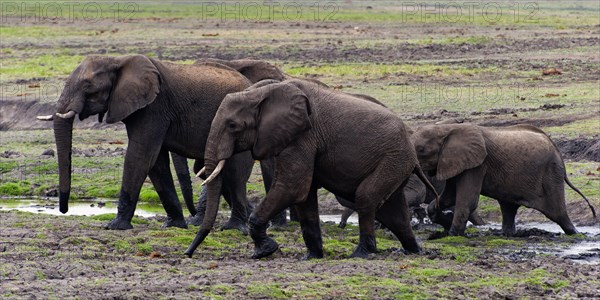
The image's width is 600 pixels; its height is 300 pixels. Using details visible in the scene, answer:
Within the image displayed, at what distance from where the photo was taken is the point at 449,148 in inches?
669

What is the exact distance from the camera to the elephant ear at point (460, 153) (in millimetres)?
16859

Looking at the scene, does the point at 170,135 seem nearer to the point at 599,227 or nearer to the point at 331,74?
the point at 599,227

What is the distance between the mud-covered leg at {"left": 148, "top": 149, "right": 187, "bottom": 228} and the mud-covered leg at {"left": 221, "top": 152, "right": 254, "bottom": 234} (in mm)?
579

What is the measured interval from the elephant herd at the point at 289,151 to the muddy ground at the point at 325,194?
1.54 feet

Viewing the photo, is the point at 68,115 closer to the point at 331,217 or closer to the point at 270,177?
the point at 270,177

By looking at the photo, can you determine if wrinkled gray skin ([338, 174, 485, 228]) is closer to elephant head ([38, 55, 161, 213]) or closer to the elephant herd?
the elephant herd

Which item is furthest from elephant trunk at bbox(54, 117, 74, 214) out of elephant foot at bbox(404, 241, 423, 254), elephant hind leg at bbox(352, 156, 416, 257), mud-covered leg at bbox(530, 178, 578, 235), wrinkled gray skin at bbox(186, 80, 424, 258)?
mud-covered leg at bbox(530, 178, 578, 235)

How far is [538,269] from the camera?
43.6ft

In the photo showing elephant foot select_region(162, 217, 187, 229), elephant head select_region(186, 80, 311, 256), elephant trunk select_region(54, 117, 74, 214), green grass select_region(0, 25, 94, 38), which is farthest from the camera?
green grass select_region(0, 25, 94, 38)

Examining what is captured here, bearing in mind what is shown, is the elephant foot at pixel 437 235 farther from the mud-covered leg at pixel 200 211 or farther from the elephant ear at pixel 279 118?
the elephant ear at pixel 279 118

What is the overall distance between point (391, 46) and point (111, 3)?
101 ft

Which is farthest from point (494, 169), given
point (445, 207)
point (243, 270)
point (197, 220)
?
point (243, 270)

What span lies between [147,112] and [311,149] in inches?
120

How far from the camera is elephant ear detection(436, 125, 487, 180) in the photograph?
16859 millimetres
